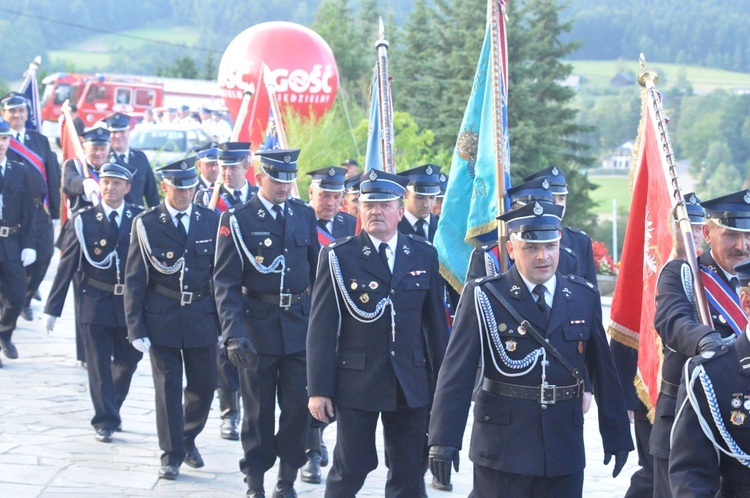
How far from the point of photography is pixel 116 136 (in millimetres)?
12820

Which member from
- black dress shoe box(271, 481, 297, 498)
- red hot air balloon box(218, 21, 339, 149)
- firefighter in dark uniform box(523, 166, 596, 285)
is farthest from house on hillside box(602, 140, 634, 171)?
black dress shoe box(271, 481, 297, 498)

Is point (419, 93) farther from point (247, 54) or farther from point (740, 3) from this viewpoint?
point (740, 3)

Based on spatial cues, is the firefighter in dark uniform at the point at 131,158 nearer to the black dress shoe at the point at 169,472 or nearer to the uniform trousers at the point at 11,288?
the uniform trousers at the point at 11,288

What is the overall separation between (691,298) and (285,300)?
3151 mm

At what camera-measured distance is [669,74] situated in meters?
75.2

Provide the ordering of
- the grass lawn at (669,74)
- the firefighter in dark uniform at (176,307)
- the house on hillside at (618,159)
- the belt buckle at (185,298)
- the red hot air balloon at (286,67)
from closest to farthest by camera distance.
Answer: the firefighter in dark uniform at (176,307), the belt buckle at (185,298), the red hot air balloon at (286,67), the house on hillside at (618,159), the grass lawn at (669,74)

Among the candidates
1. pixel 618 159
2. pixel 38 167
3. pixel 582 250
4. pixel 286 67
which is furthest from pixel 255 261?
pixel 618 159

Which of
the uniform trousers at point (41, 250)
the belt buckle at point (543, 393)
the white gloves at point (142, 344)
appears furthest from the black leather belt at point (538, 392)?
the uniform trousers at point (41, 250)

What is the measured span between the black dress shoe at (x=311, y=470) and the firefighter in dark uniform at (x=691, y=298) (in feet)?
10.7

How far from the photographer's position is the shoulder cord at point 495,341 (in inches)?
219

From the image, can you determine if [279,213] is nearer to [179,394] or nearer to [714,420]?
[179,394]

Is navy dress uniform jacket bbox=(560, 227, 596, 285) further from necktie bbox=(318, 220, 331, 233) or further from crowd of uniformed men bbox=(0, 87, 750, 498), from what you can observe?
necktie bbox=(318, 220, 331, 233)

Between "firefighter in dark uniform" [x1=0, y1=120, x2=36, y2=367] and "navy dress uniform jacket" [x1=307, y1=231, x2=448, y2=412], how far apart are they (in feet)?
18.8

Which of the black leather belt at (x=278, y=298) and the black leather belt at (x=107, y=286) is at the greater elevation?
the black leather belt at (x=278, y=298)
